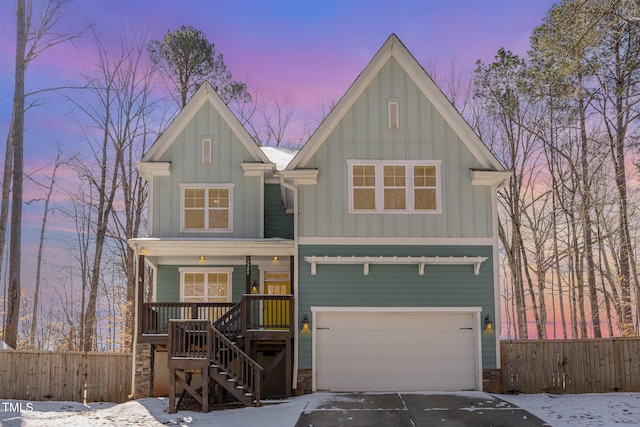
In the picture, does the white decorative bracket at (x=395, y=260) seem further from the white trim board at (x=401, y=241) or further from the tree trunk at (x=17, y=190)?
the tree trunk at (x=17, y=190)

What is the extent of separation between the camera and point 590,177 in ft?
85.9

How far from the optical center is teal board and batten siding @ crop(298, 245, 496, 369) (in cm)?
1703

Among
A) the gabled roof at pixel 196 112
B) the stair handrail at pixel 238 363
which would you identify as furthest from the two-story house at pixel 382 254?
the gabled roof at pixel 196 112

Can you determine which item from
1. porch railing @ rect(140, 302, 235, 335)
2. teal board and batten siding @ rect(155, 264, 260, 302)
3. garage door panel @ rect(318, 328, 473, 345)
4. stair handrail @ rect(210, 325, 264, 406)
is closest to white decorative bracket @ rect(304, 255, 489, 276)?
garage door panel @ rect(318, 328, 473, 345)

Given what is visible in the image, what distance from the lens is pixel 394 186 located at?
57.1ft

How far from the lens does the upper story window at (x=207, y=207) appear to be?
1947 cm

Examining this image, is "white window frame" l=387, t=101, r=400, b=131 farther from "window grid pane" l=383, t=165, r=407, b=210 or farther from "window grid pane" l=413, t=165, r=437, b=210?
"window grid pane" l=413, t=165, r=437, b=210

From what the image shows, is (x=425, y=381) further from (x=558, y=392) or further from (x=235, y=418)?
(x=235, y=418)

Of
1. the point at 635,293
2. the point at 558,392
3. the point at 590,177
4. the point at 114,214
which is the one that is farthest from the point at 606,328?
the point at 114,214

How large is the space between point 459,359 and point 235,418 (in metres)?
6.19

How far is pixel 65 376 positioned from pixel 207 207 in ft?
20.6

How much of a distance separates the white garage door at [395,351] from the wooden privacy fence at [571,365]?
59.7 inches


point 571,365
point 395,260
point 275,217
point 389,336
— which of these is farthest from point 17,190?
point 571,365

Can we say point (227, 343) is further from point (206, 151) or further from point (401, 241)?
point (206, 151)
